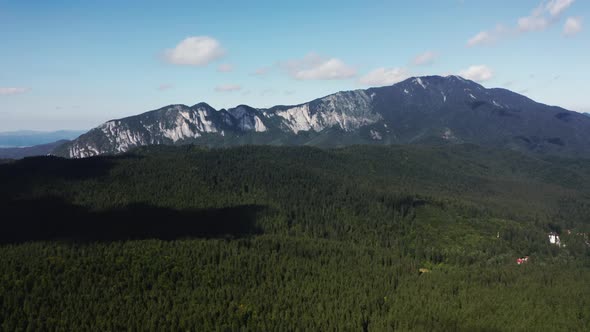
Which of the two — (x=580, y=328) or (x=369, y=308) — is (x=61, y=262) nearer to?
(x=369, y=308)

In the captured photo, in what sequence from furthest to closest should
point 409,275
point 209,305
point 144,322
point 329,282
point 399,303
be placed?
point 409,275, point 329,282, point 399,303, point 209,305, point 144,322

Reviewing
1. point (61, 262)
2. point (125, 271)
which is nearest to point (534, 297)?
point (125, 271)

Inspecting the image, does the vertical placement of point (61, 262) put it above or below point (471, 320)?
above

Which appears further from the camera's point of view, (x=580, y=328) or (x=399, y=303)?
(x=399, y=303)

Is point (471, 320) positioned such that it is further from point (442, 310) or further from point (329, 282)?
point (329, 282)

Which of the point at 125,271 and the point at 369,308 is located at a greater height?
the point at 125,271

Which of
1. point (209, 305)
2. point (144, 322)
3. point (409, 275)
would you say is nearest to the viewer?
point (144, 322)

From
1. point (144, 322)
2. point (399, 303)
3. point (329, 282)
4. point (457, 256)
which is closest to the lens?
point (144, 322)

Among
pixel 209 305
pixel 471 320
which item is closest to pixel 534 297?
pixel 471 320

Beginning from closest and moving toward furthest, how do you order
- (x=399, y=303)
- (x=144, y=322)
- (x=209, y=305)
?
(x=144, y=322) < (x=209, y=305) < (x=399, y=303)
